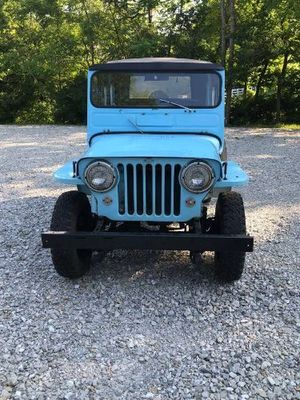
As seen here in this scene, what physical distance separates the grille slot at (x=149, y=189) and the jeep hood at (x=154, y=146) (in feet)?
0.34

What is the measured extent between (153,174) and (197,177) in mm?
354

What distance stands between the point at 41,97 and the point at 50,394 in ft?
69.2

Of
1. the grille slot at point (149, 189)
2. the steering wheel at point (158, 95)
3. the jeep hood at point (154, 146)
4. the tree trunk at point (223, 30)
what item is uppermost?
the tree trunk at point (223, 30)

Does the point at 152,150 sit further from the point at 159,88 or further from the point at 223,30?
the point at 223,30

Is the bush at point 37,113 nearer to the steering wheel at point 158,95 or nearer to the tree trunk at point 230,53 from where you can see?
the tree trunk at point 230,53

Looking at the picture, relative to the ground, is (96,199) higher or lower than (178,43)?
lower

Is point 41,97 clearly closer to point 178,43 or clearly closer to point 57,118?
point 57,118

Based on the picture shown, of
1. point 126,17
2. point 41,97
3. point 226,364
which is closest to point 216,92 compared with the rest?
point 226,364

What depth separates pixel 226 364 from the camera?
Answer: 2988mm

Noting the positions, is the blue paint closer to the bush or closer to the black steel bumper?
the black steel bumper

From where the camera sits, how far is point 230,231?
3.75m

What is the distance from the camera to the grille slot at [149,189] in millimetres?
3680

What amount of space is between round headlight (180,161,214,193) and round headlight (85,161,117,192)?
0.57m

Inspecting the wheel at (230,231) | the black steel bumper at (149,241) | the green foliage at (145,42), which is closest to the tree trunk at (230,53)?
the green foliage at (145,42)
